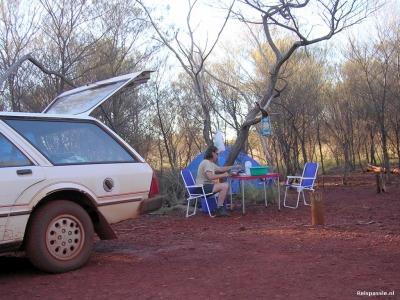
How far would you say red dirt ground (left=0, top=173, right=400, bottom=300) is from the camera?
11.4 ft

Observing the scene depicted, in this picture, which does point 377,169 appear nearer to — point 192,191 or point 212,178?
point 192,191

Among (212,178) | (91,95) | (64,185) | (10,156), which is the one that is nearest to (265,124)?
(212,178)

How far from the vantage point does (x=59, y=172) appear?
4.20m

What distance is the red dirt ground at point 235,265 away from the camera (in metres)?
3.48

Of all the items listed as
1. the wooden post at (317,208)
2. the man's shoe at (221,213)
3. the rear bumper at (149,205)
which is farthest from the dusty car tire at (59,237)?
the man's shoe at (221,213)

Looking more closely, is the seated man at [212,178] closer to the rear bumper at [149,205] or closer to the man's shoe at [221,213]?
the man's shoe at [221,213]

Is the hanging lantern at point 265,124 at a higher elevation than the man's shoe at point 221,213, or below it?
higher

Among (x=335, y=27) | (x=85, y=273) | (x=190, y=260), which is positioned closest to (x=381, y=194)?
(x=335, y=27)

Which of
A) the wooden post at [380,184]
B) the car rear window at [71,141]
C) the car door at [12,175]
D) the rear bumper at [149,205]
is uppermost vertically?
the car rear window at [71,141]

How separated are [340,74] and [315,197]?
12061 mm

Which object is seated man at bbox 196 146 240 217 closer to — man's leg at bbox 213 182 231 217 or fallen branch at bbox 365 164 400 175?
man's leg at bbox 213 182 231 217

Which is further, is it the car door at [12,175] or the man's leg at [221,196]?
the man's leg at [221,196]

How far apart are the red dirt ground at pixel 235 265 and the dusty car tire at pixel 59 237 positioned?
0.12 meters

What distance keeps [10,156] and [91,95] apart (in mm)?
1550
